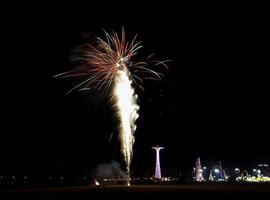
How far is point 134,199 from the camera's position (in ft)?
115

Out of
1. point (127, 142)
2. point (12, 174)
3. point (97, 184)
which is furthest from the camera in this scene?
point (12, 174)

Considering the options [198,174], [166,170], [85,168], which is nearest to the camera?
[85,168]

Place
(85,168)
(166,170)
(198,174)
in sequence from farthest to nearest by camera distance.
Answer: (166,170) < (198,174) < (85,168)

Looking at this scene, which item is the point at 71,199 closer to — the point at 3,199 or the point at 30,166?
the point at 3,199

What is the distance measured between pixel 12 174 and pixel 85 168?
2242 cm

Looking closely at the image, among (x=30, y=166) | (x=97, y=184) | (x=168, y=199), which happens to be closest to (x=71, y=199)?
(x=168, y=199)

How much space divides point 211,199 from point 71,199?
1124cm

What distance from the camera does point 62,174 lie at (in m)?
109

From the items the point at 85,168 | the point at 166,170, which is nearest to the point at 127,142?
the point at 85,168

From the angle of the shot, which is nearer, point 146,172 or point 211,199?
point 211,199

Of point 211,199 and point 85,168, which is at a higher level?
point 85,168

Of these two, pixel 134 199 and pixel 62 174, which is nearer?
pixel 134 199

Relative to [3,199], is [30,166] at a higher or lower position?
higher

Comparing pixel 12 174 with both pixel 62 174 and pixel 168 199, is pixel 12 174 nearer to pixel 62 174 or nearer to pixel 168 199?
pixel 62 174
